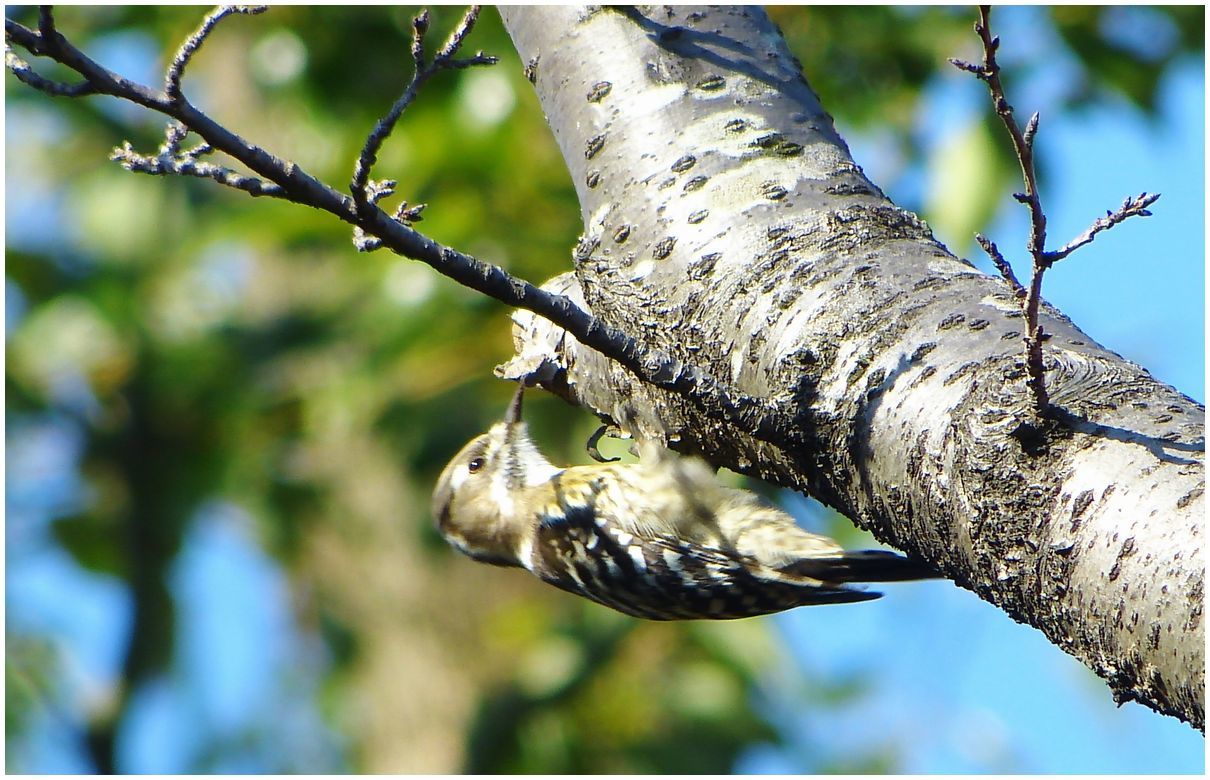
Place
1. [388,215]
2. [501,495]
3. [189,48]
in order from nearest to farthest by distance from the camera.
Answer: [189,48]
[388,215]
[501,495]

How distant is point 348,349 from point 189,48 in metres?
4.01

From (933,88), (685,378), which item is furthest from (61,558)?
(685,378)

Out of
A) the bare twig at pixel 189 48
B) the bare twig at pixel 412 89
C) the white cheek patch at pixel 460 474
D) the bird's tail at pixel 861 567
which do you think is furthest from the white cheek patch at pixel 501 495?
the bare twig at pixel 189 48

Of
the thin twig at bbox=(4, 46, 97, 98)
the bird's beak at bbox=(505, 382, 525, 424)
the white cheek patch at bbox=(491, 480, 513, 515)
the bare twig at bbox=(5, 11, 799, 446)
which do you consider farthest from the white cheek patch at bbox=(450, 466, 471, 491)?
the thin twig at bbox=(4, 46, 97, 98)

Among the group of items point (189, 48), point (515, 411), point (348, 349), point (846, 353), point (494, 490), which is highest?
point (348, 349)

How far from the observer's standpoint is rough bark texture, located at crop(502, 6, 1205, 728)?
1.60 m

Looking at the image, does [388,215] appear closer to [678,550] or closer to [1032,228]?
[1032,228]

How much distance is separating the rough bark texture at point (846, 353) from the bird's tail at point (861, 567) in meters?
0.99

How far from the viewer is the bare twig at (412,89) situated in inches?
72.0

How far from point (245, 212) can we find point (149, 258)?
1.69 metres

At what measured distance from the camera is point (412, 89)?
6.40 feet

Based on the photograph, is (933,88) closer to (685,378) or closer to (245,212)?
(245,212)

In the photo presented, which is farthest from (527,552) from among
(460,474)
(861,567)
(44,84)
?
(44,84)

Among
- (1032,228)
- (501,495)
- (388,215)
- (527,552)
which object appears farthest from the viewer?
(501,495)
